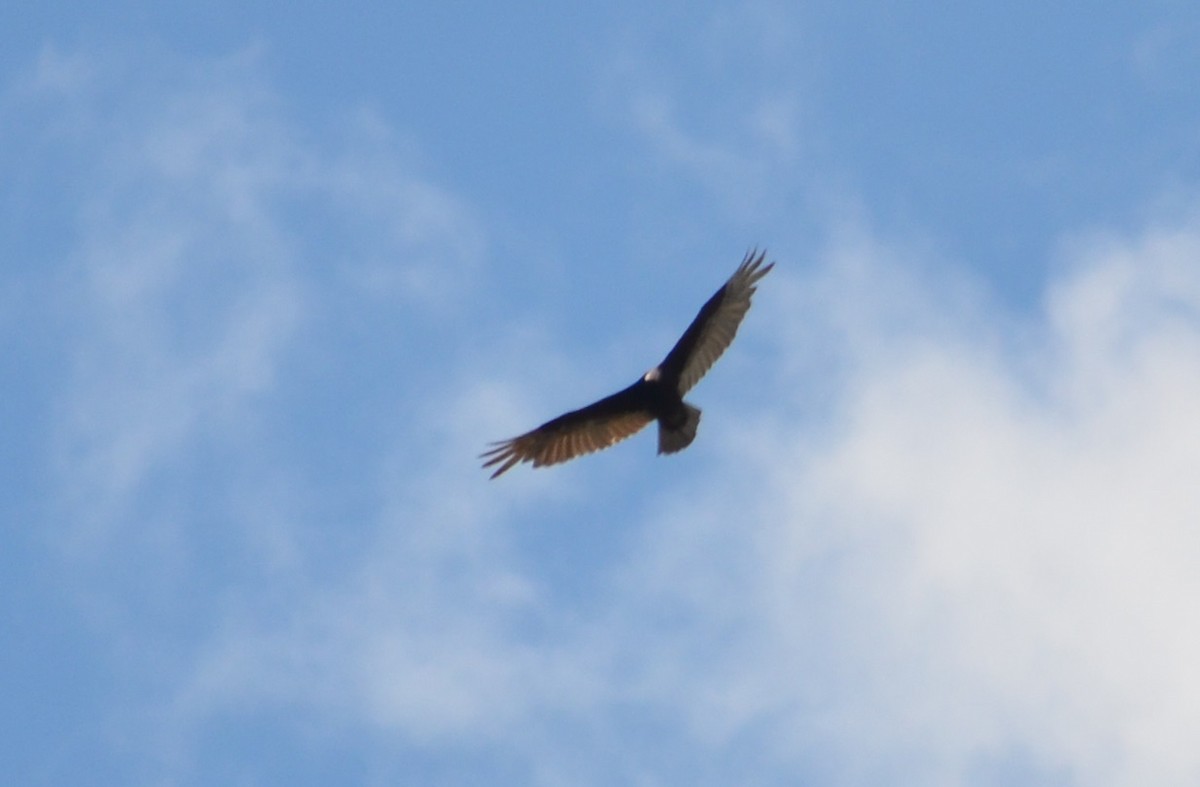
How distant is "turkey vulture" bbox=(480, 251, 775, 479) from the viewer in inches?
975

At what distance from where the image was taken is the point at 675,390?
81.4 feet

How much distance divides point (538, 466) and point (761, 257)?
337 cm

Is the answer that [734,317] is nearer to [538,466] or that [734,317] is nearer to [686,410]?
[686,410]

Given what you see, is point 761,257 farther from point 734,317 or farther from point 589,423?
point 589,423

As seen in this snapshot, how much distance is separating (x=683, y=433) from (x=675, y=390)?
47cm

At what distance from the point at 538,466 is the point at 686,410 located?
1877 mm

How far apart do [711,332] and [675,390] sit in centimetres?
74

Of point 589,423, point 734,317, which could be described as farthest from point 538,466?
point 734,317

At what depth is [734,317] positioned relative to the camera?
24922 millimetres

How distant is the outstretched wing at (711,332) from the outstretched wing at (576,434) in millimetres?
585

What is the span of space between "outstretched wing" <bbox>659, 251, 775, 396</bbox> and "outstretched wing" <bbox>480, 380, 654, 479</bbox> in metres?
0.59

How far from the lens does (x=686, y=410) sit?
2472cm

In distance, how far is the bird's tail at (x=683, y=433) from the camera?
24.7 meters

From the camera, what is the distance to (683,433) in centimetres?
2475
